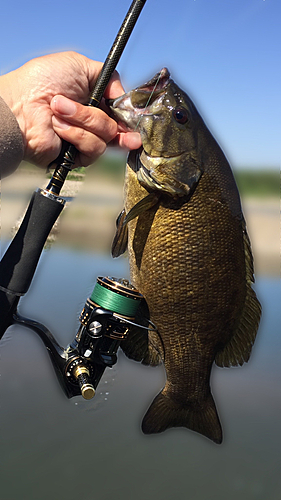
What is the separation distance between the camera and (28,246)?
1.66m

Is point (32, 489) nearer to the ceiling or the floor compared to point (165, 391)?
nearer to the floor

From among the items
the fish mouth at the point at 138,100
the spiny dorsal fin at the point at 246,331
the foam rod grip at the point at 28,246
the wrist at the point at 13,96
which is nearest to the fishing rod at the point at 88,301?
the foam rod grip at the point at 28,246

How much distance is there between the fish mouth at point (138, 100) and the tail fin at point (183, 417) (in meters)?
1.27

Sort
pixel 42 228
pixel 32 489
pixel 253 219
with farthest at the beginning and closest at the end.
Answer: pixel 253 219, pixel 32 489, pixel 42 228

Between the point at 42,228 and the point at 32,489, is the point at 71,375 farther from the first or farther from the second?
the point at 32,489

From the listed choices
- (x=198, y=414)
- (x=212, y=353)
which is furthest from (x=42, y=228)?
(x=198, y=414)

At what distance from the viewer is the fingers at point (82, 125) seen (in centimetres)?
182

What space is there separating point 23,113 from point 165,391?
1.40m

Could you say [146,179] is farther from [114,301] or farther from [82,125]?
[114,301]

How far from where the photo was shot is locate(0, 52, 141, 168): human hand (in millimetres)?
1846

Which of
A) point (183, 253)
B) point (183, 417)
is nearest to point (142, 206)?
point (183, 253)

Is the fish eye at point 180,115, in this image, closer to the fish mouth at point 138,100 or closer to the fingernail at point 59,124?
the fish mouth at point 138,100

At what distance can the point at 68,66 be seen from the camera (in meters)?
1.90

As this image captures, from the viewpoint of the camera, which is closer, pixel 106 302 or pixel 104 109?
pixel 106 302
